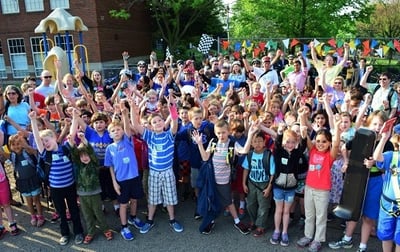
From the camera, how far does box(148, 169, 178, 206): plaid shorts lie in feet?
14.0

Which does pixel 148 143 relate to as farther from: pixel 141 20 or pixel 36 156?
pixel 141 20

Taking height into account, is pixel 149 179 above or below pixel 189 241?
above

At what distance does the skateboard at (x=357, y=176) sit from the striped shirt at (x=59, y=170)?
321cm

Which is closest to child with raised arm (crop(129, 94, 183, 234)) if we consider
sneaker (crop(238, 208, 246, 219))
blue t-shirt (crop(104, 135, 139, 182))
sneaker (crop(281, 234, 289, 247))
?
blue t-shirt (crop(104, 135, 139, 182))

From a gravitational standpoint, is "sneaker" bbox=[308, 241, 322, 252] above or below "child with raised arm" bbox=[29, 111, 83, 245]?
below

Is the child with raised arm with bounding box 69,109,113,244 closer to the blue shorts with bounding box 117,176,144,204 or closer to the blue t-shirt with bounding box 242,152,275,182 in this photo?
the blue shorts with bounding box 117,176,144,204

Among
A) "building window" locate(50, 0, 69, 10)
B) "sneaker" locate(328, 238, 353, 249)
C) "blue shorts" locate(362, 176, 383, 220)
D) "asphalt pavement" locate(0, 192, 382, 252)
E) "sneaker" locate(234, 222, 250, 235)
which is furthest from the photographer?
"building window" locate(50, 0, 69, 10)

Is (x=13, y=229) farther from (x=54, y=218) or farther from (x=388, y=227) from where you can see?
(x=388, y=227)

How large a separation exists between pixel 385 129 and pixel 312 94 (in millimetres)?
3312

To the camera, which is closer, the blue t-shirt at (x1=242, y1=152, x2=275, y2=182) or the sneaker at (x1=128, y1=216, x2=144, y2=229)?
the blue t-shirt at (x1=242, y1=152, x2=275, y2=182)

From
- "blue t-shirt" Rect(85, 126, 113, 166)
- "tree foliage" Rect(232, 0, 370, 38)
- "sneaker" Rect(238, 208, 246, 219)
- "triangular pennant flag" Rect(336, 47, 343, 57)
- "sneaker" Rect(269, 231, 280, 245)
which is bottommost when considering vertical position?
"sneaker" Rect(238, 208, 246, 219)

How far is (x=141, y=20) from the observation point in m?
28.2

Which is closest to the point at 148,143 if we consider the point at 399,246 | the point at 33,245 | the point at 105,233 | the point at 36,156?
the point at 105,233

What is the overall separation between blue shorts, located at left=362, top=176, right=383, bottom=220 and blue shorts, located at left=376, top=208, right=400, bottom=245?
18 centimetres
